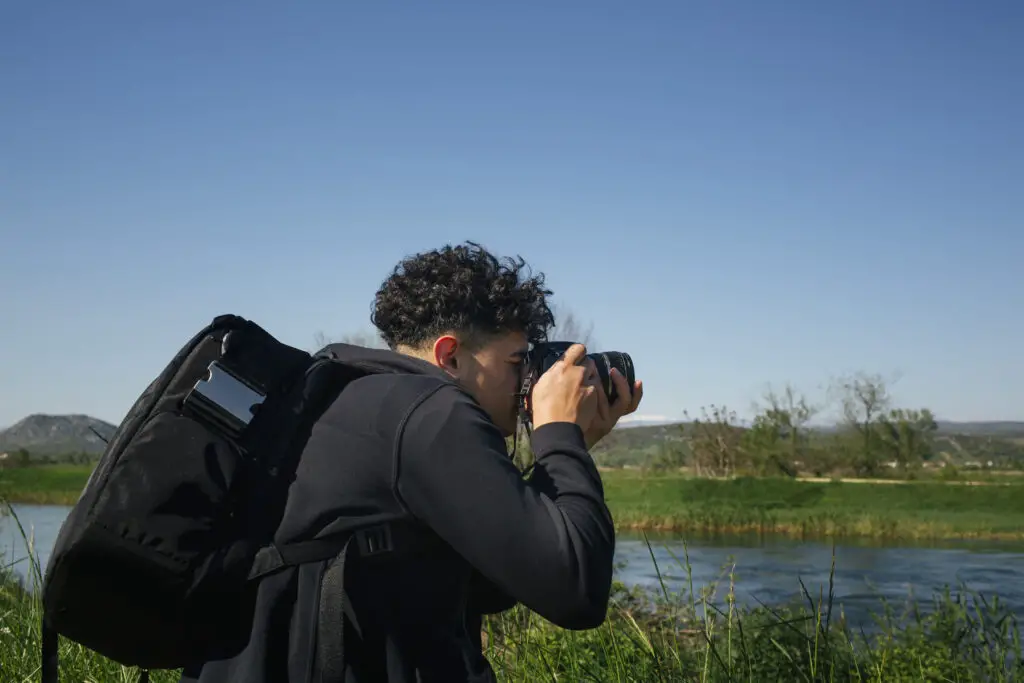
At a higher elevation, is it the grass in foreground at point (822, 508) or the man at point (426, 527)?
the man at point (426, 527)

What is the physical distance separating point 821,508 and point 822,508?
0.03 metres

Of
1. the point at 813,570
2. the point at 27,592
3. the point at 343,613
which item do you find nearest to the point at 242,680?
the point at 343,613

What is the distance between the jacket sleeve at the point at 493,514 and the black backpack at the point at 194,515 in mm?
119

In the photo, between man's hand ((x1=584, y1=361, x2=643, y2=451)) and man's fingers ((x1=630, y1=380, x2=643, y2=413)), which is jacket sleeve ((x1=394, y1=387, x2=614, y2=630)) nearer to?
man's hand ((x1=584, y1=361, x2=643, y2=451))

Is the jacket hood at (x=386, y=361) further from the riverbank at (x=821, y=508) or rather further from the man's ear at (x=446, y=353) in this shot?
the riverbank at (x=821, y=508)

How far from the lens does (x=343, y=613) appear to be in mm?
1398

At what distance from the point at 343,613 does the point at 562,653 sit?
97.7 inches

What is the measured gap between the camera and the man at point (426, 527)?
1.37 metres

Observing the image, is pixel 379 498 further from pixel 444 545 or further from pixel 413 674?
pixel 413 674

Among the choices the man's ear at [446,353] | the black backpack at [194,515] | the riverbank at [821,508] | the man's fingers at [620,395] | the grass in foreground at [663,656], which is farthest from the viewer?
the riverbank at [821,508]

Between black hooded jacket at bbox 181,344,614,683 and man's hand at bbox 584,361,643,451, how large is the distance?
231 mm

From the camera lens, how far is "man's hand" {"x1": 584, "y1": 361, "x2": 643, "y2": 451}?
1.76 m

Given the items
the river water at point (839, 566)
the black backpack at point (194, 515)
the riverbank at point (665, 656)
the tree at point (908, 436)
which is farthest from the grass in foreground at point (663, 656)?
the tree at point (908, 436)

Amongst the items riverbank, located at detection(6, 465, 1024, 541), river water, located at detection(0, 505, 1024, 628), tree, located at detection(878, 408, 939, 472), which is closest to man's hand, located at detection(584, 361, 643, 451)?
river water, located at detection(0, 505, 1024, 628)
